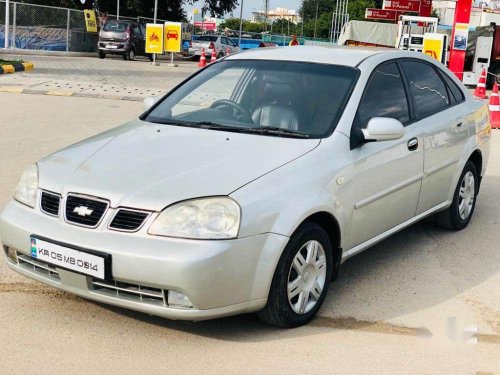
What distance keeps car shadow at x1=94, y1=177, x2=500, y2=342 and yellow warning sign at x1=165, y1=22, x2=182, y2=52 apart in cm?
1919

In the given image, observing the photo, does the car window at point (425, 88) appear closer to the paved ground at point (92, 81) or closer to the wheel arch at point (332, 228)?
the wheel arch at point (332, 228)

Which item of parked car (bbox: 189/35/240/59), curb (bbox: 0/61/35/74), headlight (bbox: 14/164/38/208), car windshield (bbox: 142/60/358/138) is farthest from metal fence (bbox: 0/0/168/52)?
headlight (bbox: 14/164/38/208)

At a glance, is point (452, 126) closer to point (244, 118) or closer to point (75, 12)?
point (244, 118)

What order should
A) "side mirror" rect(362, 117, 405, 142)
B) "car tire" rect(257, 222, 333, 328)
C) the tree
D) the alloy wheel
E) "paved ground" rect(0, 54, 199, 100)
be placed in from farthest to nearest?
1. the tree
2. "paved ground" rect(0, 54, 199, 100)
3. "side mirror" rect(362, 117, 405, 142)
4. the alloy wheel
5. "car tire" rect(257, 222, 333, 328)

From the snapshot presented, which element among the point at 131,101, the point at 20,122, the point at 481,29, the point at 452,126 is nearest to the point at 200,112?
the point at 452,126

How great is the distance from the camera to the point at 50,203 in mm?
3643

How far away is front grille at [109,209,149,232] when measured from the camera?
3.34 metres

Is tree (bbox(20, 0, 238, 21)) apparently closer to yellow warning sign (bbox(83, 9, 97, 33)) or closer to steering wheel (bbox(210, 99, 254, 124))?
yellow warning sign (bbox(83, 9, 97, 33))

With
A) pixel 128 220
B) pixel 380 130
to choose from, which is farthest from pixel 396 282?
pixel 128 220

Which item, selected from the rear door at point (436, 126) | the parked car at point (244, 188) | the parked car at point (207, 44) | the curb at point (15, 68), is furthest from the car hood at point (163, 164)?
the parked car at point (207, 44)

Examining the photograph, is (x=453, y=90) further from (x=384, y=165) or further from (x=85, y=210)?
(x=85, y=210)

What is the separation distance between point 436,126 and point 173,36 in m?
20.2

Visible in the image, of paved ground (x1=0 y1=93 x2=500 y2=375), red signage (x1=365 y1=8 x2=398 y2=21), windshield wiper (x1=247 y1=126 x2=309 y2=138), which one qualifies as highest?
red signage (x1=365 y1=8 x2=398 y2=21)

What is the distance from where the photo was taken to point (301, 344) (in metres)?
3.61
